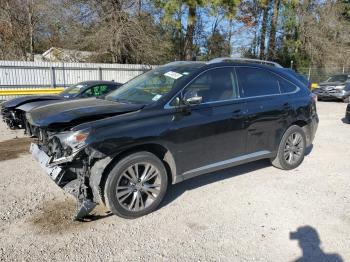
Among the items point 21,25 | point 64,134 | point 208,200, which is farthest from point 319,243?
point 21,25

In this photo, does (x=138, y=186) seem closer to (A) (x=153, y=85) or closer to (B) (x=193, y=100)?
(B) (x=193, y=100)

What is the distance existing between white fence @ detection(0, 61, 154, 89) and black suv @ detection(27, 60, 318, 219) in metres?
14.8

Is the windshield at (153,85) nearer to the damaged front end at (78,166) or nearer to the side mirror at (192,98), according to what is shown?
the side mirror at (192,98)

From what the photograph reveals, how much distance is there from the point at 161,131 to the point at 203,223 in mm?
1188

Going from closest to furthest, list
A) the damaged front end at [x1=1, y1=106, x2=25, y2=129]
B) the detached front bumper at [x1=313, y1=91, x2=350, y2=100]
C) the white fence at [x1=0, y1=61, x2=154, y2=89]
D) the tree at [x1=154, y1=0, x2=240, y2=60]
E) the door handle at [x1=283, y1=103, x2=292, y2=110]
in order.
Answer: the door handle at [x1=283, y1=103, x2=292, y2=110], the damaged front end at [x1=1, y1=106, x2=25, y2=129], the detached front bumper at [x1=313, y1=91, x2=350, y2=100], the white fence at [x1=0, y1=61, x2=154, y2=89], the tree at [x1=154, y1=0, x2=240, y2=60]

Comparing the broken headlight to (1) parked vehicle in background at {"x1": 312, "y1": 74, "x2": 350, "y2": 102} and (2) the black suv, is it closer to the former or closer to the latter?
(2) the black suv

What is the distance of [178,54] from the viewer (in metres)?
28.4

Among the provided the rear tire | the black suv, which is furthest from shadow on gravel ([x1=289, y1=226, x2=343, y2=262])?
the rear tire

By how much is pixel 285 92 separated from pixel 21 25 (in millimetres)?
23807

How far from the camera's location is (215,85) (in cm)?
430

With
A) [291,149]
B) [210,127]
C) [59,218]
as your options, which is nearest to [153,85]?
[210,127]

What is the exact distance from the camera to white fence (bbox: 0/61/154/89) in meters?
17.0

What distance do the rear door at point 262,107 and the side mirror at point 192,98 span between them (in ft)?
3.09

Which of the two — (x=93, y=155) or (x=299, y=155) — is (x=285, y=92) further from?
(x=93, y=155)
